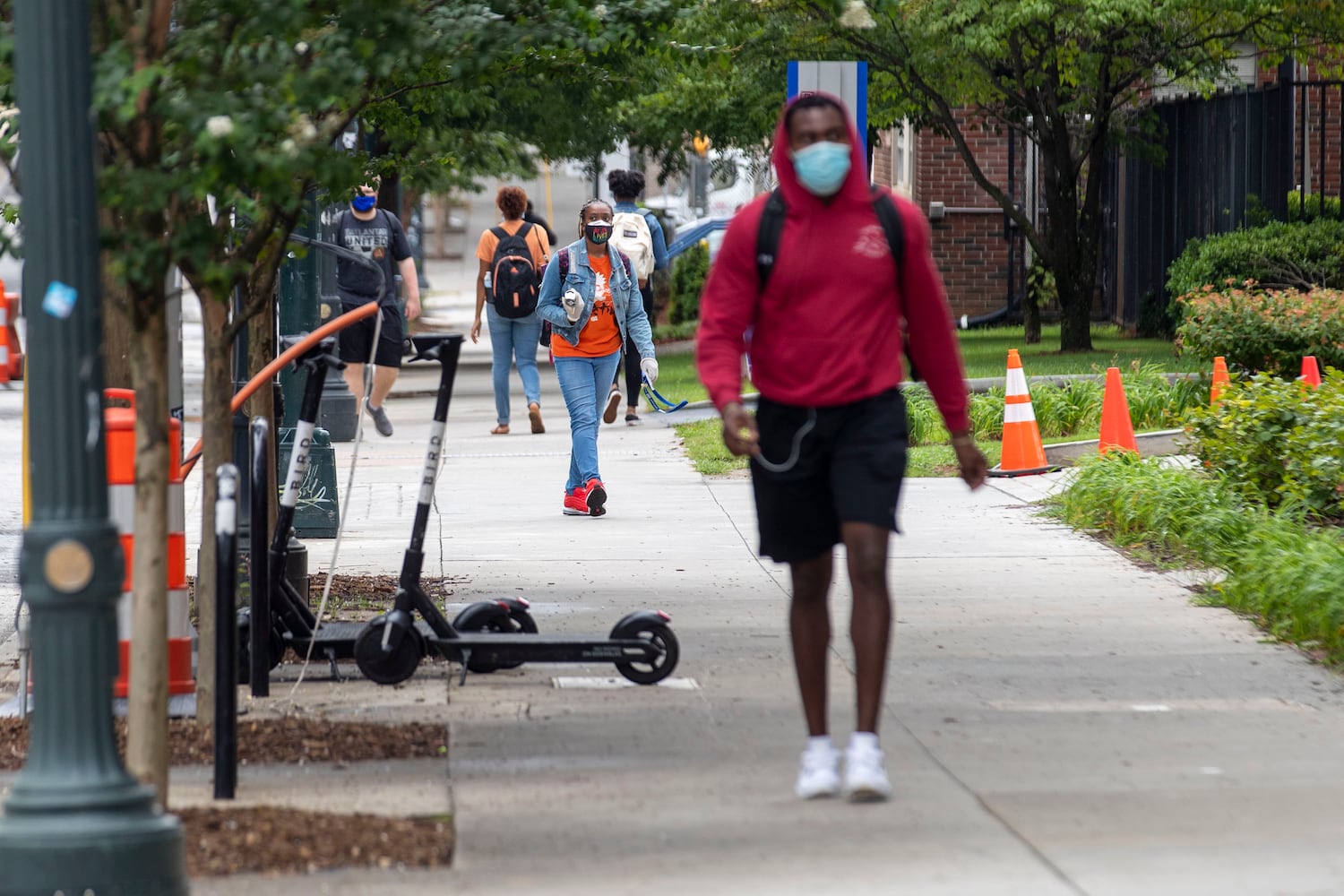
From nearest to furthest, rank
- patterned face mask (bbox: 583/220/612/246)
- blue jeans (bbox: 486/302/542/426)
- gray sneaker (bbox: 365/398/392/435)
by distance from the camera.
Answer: patterned face mask (bbox: 583/220/612/246)
blue jeans (bbox: 486/302/542/426)
gray sneaker (bbox: 365/398/392/435)

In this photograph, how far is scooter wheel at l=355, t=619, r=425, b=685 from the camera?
595cm

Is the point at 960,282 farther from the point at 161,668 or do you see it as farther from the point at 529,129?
the point at 161,668

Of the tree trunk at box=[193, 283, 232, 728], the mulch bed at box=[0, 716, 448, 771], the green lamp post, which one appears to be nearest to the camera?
the green lamp post

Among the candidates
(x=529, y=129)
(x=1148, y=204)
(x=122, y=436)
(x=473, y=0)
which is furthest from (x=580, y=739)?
(x=1148, y=204)

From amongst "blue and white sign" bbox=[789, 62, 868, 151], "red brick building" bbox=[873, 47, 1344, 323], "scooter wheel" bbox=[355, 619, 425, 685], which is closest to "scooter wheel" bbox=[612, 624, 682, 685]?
"scooter wheel" bbox=[355, 619, 425, 685]

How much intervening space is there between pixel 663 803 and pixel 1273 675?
258 centimetres

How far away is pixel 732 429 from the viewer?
4.71 meters

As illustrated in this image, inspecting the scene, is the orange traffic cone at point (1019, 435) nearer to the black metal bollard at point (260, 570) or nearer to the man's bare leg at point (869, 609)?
the black metal bollard at point (260, 570)

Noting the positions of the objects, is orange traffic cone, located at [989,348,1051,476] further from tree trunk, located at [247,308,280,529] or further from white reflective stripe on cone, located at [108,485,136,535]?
white reflective stripe on cone, located at [108,485,136,535]

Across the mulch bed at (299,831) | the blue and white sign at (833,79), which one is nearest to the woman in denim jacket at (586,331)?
the blue and white sign at (833,79)

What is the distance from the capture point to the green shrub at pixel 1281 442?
824cm

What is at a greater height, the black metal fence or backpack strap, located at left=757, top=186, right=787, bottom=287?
the black metal fence

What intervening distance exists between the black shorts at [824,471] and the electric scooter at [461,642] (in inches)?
46.6

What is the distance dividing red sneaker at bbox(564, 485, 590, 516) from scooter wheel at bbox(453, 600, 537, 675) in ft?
12.5
